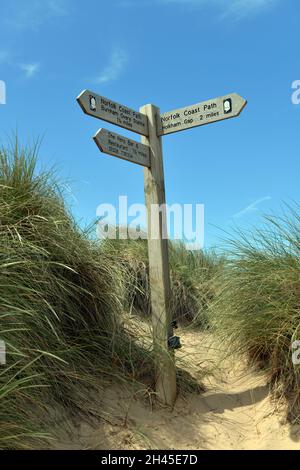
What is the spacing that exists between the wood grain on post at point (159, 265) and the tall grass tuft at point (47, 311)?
25cm

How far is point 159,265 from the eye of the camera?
5.41 metres

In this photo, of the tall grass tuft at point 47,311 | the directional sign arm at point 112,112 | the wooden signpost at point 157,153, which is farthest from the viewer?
the wooden signpost at point 157,153

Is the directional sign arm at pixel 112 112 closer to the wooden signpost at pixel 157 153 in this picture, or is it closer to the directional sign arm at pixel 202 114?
the wooden signpost at pixel 157 153

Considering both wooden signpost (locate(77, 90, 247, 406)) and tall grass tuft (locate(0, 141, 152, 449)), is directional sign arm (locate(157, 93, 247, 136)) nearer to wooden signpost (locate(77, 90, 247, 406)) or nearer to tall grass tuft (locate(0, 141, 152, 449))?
wooden signpost (locate(77, 90, 247, 406))

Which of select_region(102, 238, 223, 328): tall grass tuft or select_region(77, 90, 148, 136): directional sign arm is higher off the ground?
select_region(77, 90, 148, 136): directional sign arm

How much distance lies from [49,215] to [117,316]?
1.27 m

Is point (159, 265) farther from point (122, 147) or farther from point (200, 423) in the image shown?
point (200, 423)

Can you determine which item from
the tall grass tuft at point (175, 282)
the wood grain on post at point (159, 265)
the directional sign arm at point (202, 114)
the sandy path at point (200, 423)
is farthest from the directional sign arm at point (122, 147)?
the tall grass tuft at point (175, 282)

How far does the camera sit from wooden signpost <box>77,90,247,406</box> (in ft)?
16.8

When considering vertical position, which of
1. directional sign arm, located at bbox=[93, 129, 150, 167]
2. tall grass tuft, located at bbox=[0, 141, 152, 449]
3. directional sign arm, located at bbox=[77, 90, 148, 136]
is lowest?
tall grass tuft, located at bbox=[0, 141, 152, 449]

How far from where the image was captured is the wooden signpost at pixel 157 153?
5113mm

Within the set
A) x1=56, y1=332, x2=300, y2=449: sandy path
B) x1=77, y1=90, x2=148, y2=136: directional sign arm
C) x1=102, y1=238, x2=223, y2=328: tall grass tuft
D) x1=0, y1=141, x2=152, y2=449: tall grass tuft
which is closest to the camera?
x1=0, y1=141, x2=152, y2=449: tall grass tuft

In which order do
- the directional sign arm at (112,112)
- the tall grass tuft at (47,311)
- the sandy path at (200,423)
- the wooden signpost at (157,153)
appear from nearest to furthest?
the tall grass tuft at (47,311) < the sandy path at (200,423) < the directional sign arm at (112,112) < the wooden signpost at (157,153)

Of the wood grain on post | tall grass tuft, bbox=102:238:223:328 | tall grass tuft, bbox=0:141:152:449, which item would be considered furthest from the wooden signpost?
tall grass tuft, bbox=102:238:223:328
